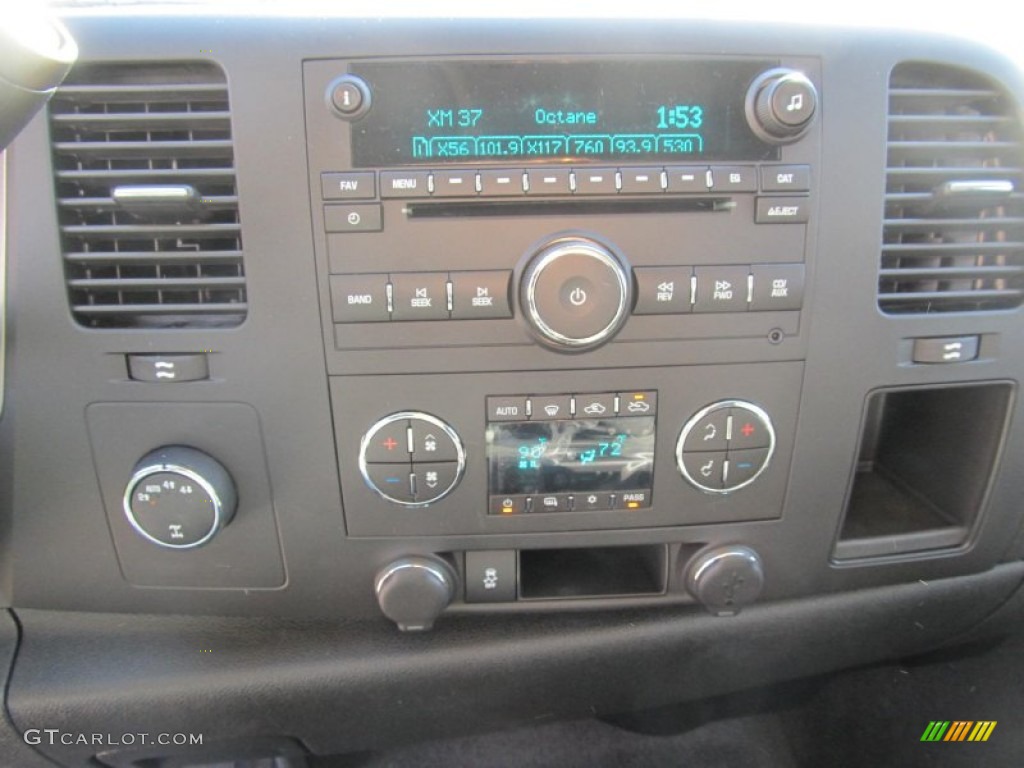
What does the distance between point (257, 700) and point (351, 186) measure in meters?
0.71

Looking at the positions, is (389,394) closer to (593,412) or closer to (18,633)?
(593,412)

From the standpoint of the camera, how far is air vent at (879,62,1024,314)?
0.89 m

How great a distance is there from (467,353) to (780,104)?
45cm

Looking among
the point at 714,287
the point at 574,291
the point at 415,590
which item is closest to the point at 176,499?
the point at 415,590

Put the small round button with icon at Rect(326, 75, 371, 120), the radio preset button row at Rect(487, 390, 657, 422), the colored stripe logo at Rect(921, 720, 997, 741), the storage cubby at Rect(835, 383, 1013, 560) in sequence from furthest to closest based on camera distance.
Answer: the colored stripe logo at Rect(921, 720, 997, 741) → the storage cubby at Rect(835, 383, 1013, 560) → the radio preset button row at Rect(487, 390, 657, 422) → the small round button with icon at Rect(326, 75, 371, 120)

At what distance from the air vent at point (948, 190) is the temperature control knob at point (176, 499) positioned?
87 centimetres

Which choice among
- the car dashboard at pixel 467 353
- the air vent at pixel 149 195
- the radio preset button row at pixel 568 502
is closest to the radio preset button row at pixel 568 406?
the car dashboard at pixel 467 353

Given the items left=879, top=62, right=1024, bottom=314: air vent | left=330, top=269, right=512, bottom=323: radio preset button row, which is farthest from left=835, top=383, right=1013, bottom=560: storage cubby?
left=330, top=269, right=512, bottom=323: radio preset button row

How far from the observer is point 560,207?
821 millimetres

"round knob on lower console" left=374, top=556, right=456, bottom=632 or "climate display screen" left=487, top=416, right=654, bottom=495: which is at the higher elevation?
"climate display screen" left=487, top=416, right=654, bottom=495

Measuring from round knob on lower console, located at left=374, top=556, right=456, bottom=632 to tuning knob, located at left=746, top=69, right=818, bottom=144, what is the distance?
2.18ft

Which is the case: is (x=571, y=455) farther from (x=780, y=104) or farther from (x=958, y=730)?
(x=958, y=730)

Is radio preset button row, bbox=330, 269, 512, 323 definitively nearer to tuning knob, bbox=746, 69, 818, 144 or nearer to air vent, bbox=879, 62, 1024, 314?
tuning knob, bbox=746, 69, 818, 144

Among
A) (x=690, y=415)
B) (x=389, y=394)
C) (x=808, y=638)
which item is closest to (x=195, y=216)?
(x=389, y=394)
